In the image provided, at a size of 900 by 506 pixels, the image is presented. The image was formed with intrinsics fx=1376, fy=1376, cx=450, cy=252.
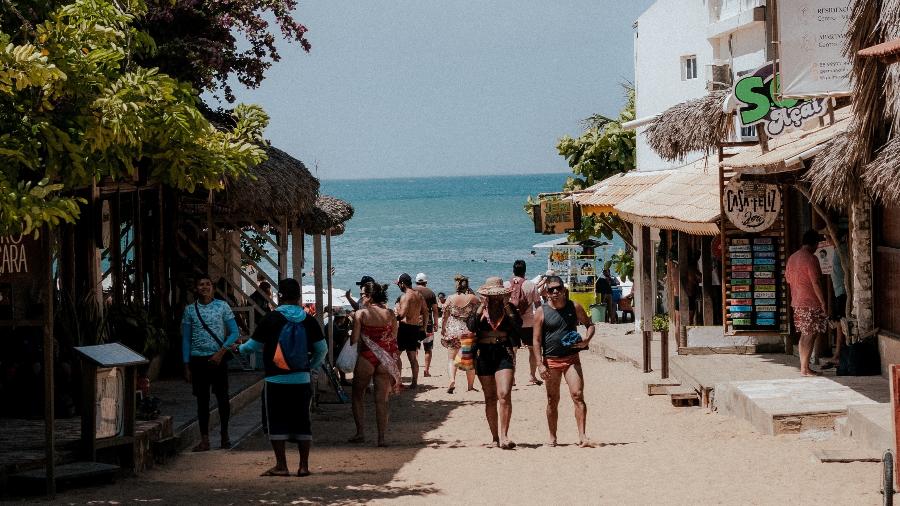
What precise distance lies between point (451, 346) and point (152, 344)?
497 cm

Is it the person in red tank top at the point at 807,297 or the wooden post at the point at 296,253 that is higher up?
the wooden post at the point at 296,253

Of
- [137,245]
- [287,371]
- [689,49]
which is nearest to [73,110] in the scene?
[287,371]

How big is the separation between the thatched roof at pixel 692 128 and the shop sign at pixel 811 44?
2895 mm

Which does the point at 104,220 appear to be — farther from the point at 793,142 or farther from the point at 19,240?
the point at 793,142

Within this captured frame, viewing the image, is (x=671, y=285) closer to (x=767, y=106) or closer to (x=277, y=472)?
(x=767, y=106)

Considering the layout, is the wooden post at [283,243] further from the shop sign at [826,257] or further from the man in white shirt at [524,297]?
the shop sign at [826,257]

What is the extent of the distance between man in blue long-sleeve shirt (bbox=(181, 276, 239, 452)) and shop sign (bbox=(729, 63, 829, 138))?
7.13 m

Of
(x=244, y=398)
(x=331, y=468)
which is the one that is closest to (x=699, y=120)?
(x=244, y=398)

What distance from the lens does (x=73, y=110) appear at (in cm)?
944

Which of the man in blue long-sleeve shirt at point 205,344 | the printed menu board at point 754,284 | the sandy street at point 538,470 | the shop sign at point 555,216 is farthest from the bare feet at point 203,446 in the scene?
the shop sign at point 555,216

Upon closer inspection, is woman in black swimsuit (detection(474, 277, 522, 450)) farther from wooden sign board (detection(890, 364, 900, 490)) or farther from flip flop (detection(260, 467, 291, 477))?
wooden sign board (detection(890, 364, 900, 490))

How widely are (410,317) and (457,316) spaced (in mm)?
635

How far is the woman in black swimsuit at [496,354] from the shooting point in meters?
12.5

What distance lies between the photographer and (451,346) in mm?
18719
